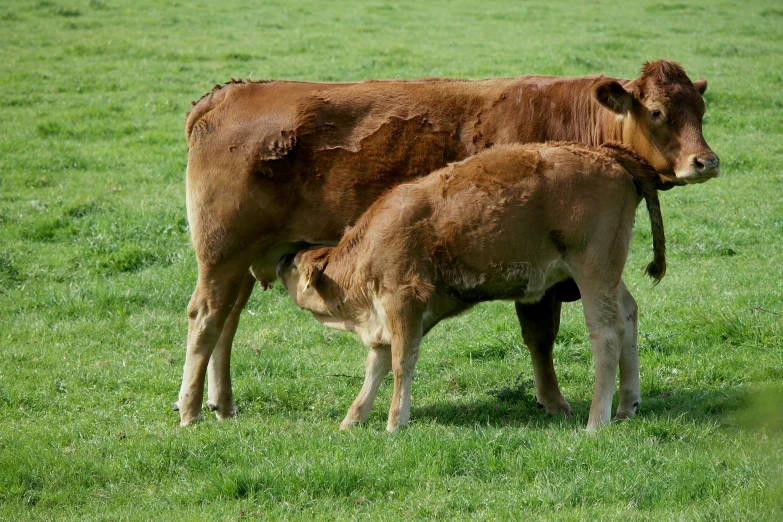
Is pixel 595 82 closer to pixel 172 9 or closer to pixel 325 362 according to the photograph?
pixel 325 362

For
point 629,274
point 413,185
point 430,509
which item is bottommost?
point 629,274

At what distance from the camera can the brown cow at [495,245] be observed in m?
6.72

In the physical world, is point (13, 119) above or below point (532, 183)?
below

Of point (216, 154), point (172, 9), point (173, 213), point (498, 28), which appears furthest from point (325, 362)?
point (172, 9)

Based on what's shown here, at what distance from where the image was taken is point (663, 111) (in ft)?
22.7

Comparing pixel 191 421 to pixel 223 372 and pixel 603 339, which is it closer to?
pixel 223 372

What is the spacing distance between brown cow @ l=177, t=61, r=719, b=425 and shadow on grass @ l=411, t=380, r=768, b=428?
0.33 m

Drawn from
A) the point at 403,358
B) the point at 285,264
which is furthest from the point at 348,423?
the point at 285,264

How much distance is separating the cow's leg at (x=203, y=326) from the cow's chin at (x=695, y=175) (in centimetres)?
323

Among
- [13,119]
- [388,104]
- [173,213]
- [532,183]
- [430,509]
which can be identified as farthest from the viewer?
[13,119]

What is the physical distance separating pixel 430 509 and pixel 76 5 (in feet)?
73.6

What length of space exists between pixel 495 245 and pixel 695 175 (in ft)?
4.67

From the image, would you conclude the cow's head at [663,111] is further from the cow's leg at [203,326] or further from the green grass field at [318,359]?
the cow's leg at [203,326]

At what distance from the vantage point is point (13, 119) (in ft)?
53.5
